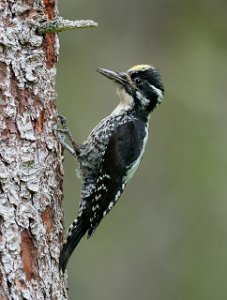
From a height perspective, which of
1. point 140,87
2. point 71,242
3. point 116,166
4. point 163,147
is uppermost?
point 140,87

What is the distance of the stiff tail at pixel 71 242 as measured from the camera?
5.35 metres

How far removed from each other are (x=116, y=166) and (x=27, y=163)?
3.94 feet

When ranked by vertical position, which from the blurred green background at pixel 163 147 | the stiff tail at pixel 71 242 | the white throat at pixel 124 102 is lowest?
the blurred green background at pixel 163 147

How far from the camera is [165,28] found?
31.7 feet

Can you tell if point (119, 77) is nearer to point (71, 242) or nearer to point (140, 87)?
point (140, 87)

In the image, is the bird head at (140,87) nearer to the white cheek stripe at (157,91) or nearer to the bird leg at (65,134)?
the white cheek stripe at (157,91)

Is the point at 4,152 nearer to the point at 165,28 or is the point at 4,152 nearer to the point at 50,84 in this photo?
the point at 50,84

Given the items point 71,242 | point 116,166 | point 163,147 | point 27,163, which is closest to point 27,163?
point 27,163

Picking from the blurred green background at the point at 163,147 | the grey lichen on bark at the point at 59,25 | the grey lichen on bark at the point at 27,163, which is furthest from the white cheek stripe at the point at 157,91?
the blurred green background at the point at 163,147

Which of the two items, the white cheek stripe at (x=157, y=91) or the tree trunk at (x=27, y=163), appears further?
the white cheek stripe at (x=157, y=91)

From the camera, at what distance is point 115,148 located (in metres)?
6.36

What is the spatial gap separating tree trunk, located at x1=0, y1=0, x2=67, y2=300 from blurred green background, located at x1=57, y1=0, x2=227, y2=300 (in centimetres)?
407

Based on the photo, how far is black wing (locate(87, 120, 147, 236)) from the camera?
19.9 feet

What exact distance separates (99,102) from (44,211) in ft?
14.7
